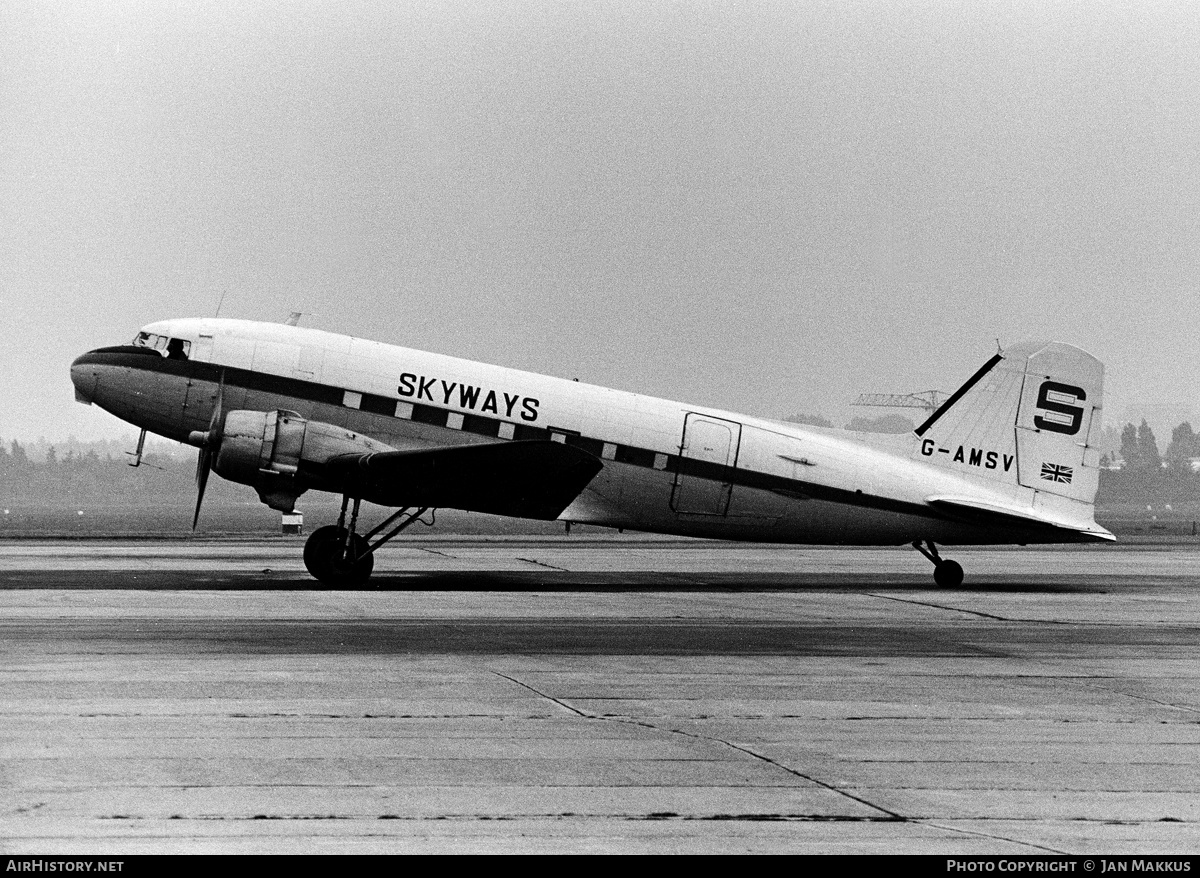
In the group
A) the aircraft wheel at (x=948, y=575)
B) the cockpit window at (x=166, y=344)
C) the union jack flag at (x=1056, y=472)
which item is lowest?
the aircraft wheel at (x=948, y=575)

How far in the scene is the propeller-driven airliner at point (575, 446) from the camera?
21156 millimetres

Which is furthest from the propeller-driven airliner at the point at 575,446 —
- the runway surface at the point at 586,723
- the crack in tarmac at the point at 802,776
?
the crack in tarmac at the point at 802,776

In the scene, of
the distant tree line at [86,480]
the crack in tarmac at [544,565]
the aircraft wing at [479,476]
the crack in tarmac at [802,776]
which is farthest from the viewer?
the distant tree line at [86,480]

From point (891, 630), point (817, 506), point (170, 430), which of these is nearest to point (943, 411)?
point (817, 506)

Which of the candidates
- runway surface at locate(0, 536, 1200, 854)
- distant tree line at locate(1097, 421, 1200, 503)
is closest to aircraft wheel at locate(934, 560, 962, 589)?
runway surface at locate(0, 536, 1200, 854)

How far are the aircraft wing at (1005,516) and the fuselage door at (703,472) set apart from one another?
3769mm

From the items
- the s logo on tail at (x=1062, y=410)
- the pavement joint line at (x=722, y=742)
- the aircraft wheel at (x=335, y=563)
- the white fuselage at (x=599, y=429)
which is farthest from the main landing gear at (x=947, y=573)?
the pavement joint line at (x=722, y=742)

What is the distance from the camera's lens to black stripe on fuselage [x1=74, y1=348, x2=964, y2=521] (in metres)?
21.8

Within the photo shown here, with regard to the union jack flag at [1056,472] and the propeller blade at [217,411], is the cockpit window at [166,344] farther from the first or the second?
the union jack flag at [1056,472]

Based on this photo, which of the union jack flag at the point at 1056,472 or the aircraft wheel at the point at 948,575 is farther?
the union jack flag at the point at 1056,472

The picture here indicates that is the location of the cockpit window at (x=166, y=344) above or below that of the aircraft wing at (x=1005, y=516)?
above

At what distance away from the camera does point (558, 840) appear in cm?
657

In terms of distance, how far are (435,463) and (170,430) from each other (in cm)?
492

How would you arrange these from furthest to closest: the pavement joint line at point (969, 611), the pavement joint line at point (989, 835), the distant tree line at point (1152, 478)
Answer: the distant tree line at point (1152, 478) → the pavement joint line at point (969, 611) → the pavement joint line at point (989, 835)
